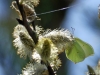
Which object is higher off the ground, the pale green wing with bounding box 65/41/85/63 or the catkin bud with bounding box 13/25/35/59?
the catkin bud with bounding box 13/25/35/59

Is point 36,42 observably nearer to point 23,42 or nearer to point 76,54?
point 23,42

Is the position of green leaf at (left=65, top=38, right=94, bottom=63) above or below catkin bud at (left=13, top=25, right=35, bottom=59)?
below

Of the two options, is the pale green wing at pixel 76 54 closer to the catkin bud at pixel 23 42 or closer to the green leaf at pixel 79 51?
the green leaf at pixel 79 51

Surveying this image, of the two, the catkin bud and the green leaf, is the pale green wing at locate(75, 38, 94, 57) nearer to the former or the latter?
the green leaf

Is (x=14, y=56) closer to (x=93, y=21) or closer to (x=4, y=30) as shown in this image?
(x=4, y=30)

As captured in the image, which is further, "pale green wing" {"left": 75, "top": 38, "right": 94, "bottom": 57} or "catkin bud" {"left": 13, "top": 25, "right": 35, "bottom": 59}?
"pale green wing" {"left": 75, "top": 38, "right": 94, "bottom": 57}

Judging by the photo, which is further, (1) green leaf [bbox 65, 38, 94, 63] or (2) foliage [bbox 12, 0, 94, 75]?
(1) green leaf [bbox 65, 38, 94, 63]

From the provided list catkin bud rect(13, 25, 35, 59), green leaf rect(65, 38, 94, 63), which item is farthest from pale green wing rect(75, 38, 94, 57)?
catkin bud rect(13, 25, 35, 59)

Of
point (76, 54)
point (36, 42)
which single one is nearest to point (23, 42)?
point (36, 42)
